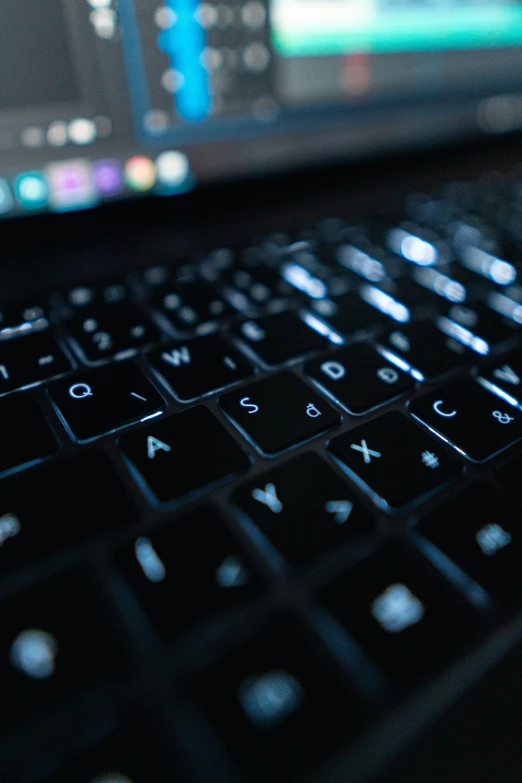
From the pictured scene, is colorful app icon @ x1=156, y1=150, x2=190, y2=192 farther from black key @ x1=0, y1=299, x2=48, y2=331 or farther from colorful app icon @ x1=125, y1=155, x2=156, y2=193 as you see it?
black key @ x1=0, y1=299, x2=48, y2=331

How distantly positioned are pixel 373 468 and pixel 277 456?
1.9 inches

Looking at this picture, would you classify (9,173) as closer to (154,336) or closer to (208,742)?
(154,336)

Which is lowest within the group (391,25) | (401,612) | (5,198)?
(401,612)

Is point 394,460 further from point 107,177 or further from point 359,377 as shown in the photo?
point 107,177

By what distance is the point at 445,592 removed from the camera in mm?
205

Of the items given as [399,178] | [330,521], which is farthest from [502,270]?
[330,521]

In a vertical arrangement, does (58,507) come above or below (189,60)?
below

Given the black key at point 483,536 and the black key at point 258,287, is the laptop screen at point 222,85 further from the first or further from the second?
the black key at point 483,536

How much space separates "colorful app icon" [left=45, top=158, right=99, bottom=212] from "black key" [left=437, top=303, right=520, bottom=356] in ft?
1.04

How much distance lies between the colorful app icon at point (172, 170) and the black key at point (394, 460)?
0.33 metres

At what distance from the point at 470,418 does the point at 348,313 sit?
0.42 ft

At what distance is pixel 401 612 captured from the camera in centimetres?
20

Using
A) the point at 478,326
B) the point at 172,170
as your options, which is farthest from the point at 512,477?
the point at 172,170

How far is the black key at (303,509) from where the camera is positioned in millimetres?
216
